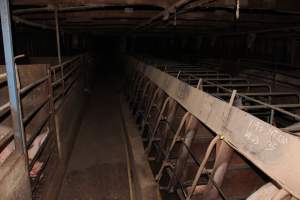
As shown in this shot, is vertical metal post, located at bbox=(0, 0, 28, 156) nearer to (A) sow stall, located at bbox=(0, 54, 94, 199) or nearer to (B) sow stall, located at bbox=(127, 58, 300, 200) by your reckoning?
(A) sow stall, located at bbox=(0, 54, 94, 199)

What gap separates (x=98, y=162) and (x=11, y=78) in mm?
3059

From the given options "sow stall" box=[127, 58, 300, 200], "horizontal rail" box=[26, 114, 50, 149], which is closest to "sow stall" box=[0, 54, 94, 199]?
"horizontal rail" box=[26, 114, 50, 149]

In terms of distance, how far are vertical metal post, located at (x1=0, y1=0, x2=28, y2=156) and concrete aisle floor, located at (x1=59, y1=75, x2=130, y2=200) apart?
187cm

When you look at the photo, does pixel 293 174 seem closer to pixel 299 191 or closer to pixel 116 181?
pixel 299 191

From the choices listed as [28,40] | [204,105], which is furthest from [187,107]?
[28,40]

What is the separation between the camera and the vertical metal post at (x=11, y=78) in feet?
7.59

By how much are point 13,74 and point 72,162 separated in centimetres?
307

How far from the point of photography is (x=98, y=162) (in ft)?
17.0

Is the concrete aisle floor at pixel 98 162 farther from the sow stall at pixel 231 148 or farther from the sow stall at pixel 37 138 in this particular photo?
the sow stall at pixel 231 148

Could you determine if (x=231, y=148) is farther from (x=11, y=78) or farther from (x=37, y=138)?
(x=37, y=138)

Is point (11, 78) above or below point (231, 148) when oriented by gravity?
above

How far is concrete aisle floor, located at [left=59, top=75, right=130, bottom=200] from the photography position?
4.23m

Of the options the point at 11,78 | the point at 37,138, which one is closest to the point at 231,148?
the point at 11,78

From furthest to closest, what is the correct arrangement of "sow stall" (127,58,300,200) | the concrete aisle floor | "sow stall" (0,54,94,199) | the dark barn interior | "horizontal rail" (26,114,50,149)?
the concrete aisle floor
"horizontal rail" (26,114,50,149)
"sow stall" (0,54,94,199)
the dark barn interior
"sow stall" (127,58,300,200)
